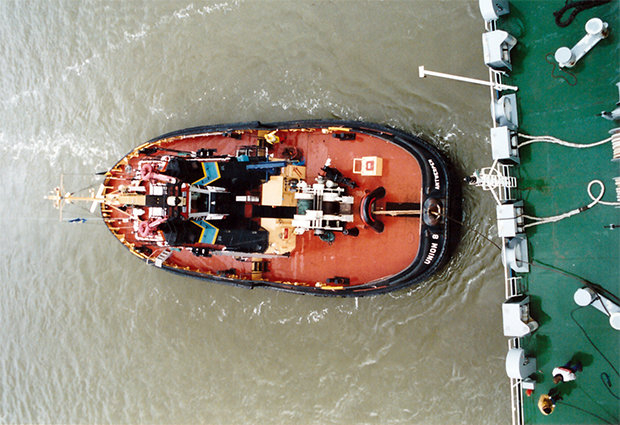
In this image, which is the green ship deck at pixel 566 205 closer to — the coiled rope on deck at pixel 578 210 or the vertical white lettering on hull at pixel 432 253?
the coiled rope on deck at pixel 578 210

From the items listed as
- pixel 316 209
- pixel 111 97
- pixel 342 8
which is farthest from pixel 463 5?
pixel 111 97

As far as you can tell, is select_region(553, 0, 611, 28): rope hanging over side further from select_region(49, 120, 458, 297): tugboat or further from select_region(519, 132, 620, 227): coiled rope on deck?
select_region(49, 120, 458, 297): tugboat

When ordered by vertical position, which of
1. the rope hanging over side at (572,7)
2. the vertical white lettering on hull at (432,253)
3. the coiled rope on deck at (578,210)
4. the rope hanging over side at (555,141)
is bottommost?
the vertical white lettering on hull at (432,253)

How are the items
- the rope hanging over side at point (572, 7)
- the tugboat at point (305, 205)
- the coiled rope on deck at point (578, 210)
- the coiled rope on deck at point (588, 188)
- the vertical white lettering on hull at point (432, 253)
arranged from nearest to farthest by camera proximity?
the coiled rope on deck at point (588, 188)
the coiled rope on deck at point (578, 210)
the rope hanging over side at point (572, 7)
the vertical white lettering on hull at point (432, 253)
the tugboat at point (305, 205)

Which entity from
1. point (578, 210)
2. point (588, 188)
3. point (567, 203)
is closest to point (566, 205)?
point (567, 203)

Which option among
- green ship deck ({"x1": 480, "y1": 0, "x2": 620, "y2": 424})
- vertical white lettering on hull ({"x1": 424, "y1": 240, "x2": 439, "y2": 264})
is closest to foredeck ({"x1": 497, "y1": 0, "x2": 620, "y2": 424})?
green ship deck ({"x1": 480, "y1": 0, "x2": 620, "y2": 424})

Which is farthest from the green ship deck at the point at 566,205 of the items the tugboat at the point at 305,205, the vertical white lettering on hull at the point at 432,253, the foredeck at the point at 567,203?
the tugboat at the point at 305,205
